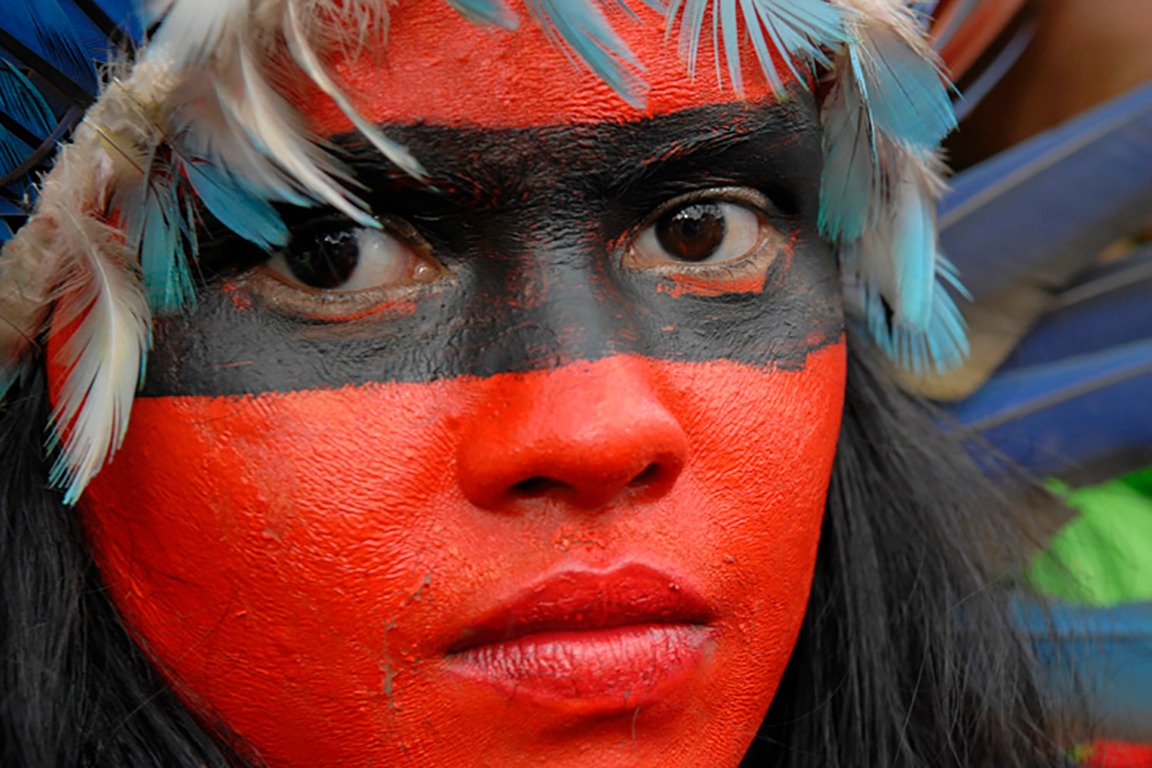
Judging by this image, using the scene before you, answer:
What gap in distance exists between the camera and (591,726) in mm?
1077

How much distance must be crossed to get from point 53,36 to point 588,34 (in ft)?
1.57

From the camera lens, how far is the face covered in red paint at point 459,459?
1033 mm

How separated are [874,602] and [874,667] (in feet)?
0.28

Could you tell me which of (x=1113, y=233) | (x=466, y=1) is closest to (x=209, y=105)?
(x=466, y=1)

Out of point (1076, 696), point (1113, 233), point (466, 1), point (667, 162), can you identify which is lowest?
point (1076, 696)

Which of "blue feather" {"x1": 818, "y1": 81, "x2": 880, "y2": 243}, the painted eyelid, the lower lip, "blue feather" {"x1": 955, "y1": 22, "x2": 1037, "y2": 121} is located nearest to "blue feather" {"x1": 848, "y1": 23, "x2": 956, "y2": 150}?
"blue feather" {"x1": 818, "y1": 81, "x2": 880, "y2": 243}

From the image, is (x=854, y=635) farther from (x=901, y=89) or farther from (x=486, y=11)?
(x=486, y=11)

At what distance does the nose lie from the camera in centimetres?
102

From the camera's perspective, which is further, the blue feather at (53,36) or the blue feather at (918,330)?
the blue feather at (918,330)

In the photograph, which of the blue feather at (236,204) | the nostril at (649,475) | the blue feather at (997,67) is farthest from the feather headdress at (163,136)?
the blue feather at (997,67)

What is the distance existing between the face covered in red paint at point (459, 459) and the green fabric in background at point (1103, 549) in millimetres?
833

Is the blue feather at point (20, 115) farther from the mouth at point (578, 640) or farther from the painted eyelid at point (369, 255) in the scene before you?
the mouth at point (578, 640)

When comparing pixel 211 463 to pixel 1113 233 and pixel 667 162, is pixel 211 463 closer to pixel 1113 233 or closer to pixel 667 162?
A: pixel 667 162

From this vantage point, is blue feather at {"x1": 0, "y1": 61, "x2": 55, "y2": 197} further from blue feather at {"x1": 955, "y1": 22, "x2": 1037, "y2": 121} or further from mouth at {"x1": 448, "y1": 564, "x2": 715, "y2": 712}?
blue feather at {"x1": 955, "y1": 22, "x2": 1037, "y2": 121}
